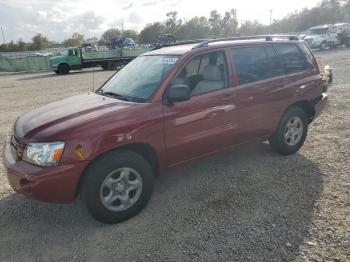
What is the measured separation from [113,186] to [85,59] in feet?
82.1

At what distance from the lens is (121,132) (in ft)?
11.3

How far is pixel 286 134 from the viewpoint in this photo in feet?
16.9

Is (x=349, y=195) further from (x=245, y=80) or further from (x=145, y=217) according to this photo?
(x=145, y=217)

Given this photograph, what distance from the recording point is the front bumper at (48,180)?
318cm

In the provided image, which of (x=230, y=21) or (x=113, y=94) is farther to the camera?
(x=230, y=21)

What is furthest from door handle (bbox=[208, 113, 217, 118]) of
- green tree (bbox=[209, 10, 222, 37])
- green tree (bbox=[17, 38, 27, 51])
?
green tree (bbox=[209, 10, 222, 37])

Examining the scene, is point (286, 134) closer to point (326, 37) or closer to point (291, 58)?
point (291, 58)

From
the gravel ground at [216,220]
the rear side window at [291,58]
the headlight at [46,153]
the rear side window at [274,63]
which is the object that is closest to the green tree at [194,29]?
the rear side window at [291,58]

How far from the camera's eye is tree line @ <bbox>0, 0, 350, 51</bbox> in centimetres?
6888

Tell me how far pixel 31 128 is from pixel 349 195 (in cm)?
364

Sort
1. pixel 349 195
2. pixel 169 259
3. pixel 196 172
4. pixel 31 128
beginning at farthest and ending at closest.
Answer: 1. pixel 196 172
2. pixel 349 195
3. pixel 31 128
4. pixel 169 259

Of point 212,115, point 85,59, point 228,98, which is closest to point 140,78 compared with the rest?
point 212,115

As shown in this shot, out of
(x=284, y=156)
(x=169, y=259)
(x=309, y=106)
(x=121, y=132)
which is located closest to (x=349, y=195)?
(x=284, y=156)

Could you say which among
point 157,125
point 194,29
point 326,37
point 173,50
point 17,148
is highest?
point 194,29
